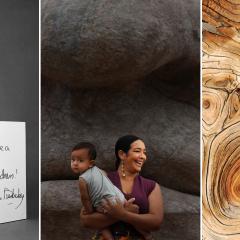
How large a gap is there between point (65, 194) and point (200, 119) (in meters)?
0.55

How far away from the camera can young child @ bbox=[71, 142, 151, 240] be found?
1.60 meters

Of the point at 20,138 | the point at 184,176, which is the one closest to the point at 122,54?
the point at 184,176

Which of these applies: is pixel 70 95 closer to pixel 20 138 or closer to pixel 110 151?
pixel 110 151

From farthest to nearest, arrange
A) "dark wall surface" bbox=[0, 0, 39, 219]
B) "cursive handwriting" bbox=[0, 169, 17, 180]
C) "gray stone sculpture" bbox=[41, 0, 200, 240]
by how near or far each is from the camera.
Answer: "dark wall surface" bbox=[0, 0, 39, 219]
"cursive handwriting" bbox=[0, 169, 17, 180]
"gray stone sculpture" bbox=[41, 0, 200, 240]

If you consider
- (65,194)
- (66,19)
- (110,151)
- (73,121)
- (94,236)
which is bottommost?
(94,236)

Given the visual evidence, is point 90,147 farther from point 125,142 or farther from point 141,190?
point 141,190

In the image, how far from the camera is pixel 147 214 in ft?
5.23

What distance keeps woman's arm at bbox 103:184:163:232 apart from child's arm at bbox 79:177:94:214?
63mm

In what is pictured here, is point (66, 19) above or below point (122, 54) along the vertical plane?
above

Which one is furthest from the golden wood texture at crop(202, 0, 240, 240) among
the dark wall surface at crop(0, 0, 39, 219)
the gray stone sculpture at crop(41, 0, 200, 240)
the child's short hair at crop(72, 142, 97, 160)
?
the dark wall surface at crop(0, 0, 39, 219)

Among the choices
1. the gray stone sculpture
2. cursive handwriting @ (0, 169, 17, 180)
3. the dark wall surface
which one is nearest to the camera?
the gray stone sculpture

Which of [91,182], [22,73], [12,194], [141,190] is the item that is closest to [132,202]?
[141,190]

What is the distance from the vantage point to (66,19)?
1612 millimetres

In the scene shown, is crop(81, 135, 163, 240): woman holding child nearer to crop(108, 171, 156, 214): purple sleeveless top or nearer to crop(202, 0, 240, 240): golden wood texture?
crop(108, 171, 156, 214): purple sleeveless top
